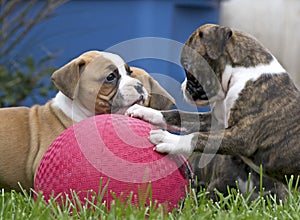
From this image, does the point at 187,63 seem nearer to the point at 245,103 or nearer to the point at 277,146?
the point at 245,103

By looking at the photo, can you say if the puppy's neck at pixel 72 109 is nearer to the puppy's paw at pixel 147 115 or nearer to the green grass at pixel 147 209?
the puppy's paw at pixel 147 115

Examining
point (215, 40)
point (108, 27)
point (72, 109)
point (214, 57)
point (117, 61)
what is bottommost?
point (108, 27)

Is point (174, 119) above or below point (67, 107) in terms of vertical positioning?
above

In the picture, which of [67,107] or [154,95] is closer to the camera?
[67,107]

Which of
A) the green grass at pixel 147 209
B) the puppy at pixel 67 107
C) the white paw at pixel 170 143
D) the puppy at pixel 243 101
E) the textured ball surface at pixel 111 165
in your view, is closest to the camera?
the green grass at pixel 147 209

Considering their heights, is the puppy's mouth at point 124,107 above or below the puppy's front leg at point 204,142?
below

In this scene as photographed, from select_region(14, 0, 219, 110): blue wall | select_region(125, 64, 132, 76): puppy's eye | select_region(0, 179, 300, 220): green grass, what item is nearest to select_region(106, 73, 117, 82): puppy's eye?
select_region(125, 64, 132, 76): puppy's eye

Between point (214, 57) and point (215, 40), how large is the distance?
123mm

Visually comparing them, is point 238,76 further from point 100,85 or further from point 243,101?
point 100,85

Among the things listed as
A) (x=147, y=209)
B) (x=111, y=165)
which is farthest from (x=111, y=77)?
(x=147, y=209)

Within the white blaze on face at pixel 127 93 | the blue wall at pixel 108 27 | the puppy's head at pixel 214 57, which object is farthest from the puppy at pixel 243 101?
the blue wall at pixel 108 27

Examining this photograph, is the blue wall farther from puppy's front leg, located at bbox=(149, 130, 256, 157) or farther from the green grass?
the green grass

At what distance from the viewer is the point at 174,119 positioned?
493 cm

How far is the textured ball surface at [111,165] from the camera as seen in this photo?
4078 millimetres
